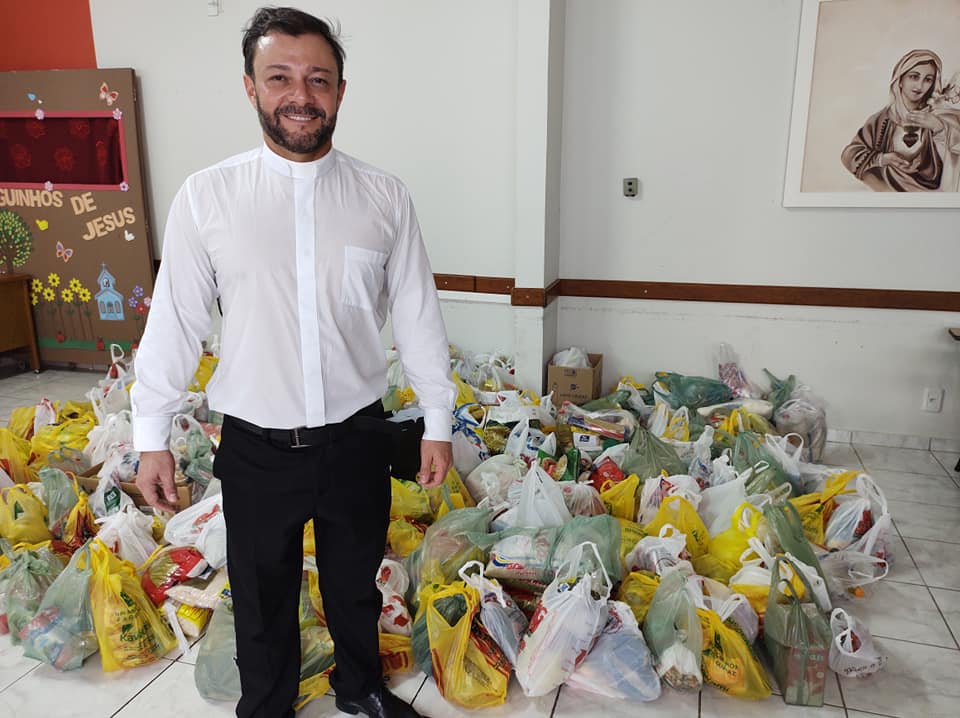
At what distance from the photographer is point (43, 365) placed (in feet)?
15.6

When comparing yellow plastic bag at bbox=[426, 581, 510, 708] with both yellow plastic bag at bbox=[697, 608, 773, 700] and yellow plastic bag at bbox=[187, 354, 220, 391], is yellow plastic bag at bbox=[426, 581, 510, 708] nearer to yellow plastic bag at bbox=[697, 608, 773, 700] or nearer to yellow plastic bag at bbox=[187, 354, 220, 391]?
yellow plastic bag at bbox=[697, 608, 773, 700]

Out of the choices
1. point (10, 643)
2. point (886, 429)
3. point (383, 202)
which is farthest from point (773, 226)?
point (10, 643)

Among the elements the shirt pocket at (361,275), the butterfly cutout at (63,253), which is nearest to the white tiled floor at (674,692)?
the shirt pocket at (361,275)

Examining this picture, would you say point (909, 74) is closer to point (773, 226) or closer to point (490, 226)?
point (773, 226)

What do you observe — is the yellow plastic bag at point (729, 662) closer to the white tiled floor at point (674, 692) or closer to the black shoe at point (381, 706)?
the white tiled floor at point (674, 692)

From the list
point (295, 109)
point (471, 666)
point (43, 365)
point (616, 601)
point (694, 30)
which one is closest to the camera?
point (295, 109)

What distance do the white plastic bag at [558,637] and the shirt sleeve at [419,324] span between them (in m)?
0.56

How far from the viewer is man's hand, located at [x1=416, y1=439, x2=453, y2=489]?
161 centimetres

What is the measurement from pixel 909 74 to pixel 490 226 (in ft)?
6.66

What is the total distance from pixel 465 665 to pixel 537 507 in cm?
57

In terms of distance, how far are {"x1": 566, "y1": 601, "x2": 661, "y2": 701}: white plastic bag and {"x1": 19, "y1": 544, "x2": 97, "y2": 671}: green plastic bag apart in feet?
4.34

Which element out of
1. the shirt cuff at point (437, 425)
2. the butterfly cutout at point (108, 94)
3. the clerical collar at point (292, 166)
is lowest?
the shirt cuff at point (437, 425)

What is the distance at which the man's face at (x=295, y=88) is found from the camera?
1.32 metres

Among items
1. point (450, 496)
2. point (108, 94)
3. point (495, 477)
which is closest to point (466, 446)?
point (495, 477)
